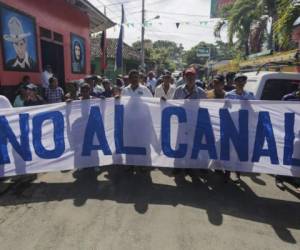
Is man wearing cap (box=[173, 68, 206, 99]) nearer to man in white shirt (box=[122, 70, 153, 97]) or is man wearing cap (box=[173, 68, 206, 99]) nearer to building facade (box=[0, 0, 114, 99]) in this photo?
man in white shirt (box=[122, 70, 153, 97])

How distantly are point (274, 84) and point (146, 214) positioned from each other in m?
3.68

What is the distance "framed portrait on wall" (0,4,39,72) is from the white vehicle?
619 cm

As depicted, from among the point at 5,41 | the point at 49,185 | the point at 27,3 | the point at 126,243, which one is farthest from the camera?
the point at 27,3

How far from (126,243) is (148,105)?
2.41m

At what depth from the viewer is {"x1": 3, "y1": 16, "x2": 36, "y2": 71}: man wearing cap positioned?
8.37 metres

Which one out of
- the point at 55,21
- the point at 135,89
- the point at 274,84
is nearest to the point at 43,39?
the point at 55,21

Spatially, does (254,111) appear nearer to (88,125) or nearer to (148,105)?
(148,105)

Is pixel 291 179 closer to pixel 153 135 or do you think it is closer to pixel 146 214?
pixel 153 135

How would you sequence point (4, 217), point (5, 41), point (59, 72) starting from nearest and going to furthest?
1. point (4, 217)
2. point (5, 41)
3. point (59, 72)

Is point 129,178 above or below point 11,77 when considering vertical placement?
below

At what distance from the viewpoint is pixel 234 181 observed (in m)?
5.32

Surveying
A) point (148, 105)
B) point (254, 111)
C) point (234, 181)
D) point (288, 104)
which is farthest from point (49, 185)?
point (288, 104)

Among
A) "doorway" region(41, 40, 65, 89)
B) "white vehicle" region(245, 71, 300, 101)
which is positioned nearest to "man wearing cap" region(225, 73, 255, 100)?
"white vehicle" region(245, 71, 300, 101)

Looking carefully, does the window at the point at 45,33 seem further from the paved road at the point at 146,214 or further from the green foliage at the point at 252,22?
the green foliage at the point at 252,22
